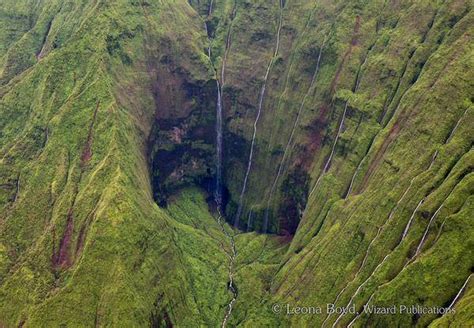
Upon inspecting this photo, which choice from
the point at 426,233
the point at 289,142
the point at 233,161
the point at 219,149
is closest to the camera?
the point at 426,233

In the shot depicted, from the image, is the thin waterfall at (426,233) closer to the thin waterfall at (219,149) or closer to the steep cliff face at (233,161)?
the steep cliff face at (233,161)

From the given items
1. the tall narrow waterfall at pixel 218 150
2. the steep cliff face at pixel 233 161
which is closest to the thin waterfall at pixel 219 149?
the tall narrow waterfall at pixel 218 150

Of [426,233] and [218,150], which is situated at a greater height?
[426,233]

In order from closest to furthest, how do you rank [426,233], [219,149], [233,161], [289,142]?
1. [426,233]
2. [289,142]
3. [233,161]
4. [219,149]

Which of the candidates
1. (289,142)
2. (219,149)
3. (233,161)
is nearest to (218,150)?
(219,149)

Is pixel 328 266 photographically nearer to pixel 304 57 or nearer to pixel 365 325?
pixel 365 325

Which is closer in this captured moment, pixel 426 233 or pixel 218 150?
pixel 426 233

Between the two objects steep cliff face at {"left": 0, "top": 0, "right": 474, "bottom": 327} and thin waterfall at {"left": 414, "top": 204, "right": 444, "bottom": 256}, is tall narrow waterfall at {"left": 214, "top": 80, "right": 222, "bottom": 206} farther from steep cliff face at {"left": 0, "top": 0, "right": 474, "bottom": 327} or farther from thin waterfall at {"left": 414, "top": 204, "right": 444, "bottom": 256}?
thin waterfall at {"left": 414, "top": 204, "right": 444, "bottom": 256}

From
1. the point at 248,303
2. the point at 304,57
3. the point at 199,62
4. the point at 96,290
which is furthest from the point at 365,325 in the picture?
the point at 199,62

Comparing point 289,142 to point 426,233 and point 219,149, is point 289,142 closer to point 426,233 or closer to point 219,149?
point 219,149
